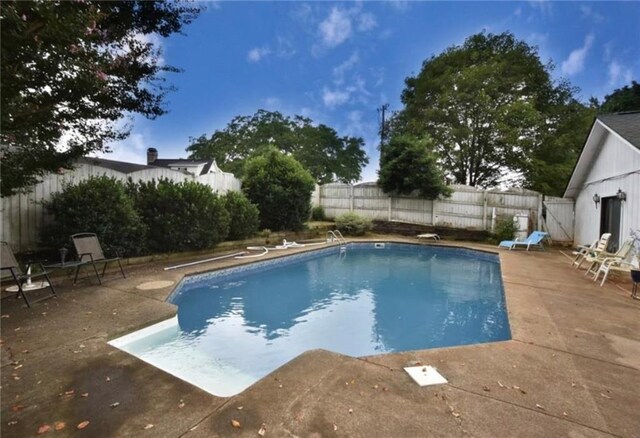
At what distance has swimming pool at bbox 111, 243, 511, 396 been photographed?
12.2ft

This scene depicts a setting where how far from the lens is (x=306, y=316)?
5309mm

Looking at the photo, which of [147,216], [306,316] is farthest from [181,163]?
[306,316]

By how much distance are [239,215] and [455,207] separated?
861 cm

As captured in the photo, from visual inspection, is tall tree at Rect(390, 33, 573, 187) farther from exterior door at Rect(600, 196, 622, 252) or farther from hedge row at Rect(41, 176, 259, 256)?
hedge row at Rect(41, 176, 259, 256)

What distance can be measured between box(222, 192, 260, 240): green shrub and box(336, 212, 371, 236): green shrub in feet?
14.8

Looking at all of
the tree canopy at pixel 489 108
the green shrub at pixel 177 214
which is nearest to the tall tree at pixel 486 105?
the tree canopy at pixel 489 108

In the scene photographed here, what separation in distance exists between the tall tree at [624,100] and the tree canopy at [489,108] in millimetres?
7591

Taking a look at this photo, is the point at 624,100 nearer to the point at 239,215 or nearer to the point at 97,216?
the point at 239,215

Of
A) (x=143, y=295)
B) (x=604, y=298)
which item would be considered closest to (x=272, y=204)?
(x=143, y=295)

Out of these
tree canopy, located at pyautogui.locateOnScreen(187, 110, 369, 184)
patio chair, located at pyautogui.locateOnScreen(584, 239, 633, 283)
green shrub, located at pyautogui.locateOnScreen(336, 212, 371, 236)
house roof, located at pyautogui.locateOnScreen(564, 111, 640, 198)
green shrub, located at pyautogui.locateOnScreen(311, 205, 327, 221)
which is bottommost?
patio chair, located at pyautogui.locateOnScreen(584, 239, 633, 283)

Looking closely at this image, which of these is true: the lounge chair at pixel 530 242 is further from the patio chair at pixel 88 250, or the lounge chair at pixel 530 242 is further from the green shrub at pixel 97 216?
the patio chair at pixel 88 250

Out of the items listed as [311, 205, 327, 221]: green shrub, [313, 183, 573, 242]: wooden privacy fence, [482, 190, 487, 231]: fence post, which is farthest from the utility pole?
[482, 190, 487, 231]: fence post

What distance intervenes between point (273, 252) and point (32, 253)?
5.17 metres

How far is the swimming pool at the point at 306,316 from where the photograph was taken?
3.71 metres
